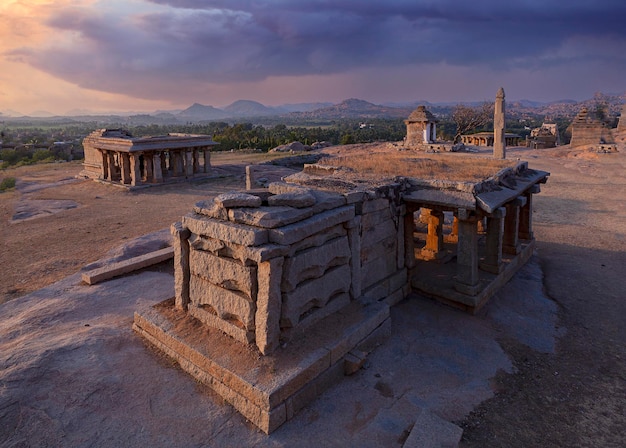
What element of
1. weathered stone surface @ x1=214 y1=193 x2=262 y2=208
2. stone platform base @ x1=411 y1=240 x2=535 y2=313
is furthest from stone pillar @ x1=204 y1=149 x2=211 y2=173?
weathered stone surface @ x1=214 y1=193 x2=262 y2=208

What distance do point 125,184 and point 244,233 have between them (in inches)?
771

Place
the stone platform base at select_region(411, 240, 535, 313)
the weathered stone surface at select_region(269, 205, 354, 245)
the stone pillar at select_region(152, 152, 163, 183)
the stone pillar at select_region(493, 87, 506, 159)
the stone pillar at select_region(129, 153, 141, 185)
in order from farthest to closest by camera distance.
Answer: the stone pillar at select_region(152, 152, 163, 183)
the stone pillar at select_region(129, 153, 141, 185)
the stone pillar at select_region(493, 87, 506, 159)
the stone platform base at select_region(411, 240, 535, 313)
the weathered stone surface at select_region(269, 205, 354, 245)

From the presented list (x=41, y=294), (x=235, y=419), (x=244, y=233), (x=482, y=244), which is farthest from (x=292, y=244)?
(x=482, y=244)

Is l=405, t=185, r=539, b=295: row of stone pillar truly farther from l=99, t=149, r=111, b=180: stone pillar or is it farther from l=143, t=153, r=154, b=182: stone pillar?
l=99, t=149, r=111, b=180: stone pillar

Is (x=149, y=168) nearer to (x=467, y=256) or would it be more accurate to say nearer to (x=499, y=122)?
(x=499, y=122)

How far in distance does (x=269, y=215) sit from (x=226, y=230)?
58cm

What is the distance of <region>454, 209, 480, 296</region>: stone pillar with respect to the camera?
24.1 feet

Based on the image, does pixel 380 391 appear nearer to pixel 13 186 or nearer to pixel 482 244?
pixel 482 244

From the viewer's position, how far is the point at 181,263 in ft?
19.3

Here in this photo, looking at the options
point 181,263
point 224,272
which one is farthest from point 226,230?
point 181,263

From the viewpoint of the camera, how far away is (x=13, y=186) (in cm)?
2256

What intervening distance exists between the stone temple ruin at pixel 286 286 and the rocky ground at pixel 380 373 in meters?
0.29

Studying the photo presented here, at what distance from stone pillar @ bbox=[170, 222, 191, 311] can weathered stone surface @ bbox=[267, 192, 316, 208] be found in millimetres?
1331

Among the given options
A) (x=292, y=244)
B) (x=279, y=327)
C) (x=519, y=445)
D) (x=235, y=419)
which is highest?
(x=292, y=244)
